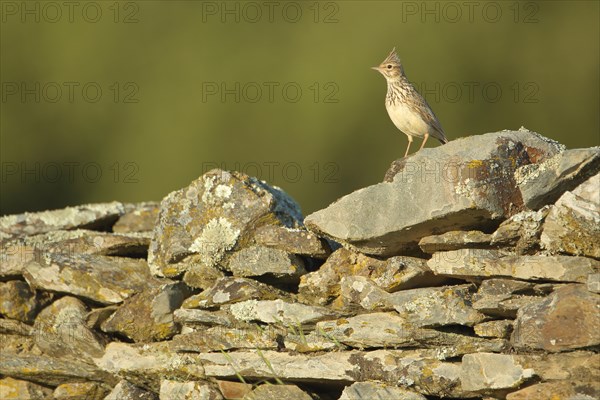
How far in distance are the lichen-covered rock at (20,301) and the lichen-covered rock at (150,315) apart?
2.61ft

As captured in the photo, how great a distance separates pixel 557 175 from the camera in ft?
20.8

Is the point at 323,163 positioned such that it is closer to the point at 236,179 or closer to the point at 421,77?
the point at 421,77

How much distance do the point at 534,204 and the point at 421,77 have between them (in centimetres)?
2325

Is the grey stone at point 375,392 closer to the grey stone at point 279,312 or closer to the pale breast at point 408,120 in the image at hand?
the grey stone at point 279,312

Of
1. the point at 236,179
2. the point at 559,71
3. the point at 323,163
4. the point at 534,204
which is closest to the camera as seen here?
the point at 534,204

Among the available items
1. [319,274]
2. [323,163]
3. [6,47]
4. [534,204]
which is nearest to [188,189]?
[319,274]

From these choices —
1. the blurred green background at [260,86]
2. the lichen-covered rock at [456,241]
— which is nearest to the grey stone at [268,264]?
the lichen-covered rock at [456,241]

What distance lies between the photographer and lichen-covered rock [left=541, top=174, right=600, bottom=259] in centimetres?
604

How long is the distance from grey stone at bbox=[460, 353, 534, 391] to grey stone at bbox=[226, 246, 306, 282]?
1.68 metres

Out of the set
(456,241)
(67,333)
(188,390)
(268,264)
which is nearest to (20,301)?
(67,333)

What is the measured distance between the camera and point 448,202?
6.62m

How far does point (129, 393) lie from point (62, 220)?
2.20 m

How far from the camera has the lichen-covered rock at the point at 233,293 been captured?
751 centimetres

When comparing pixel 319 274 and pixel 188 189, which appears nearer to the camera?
pixel 319 274
